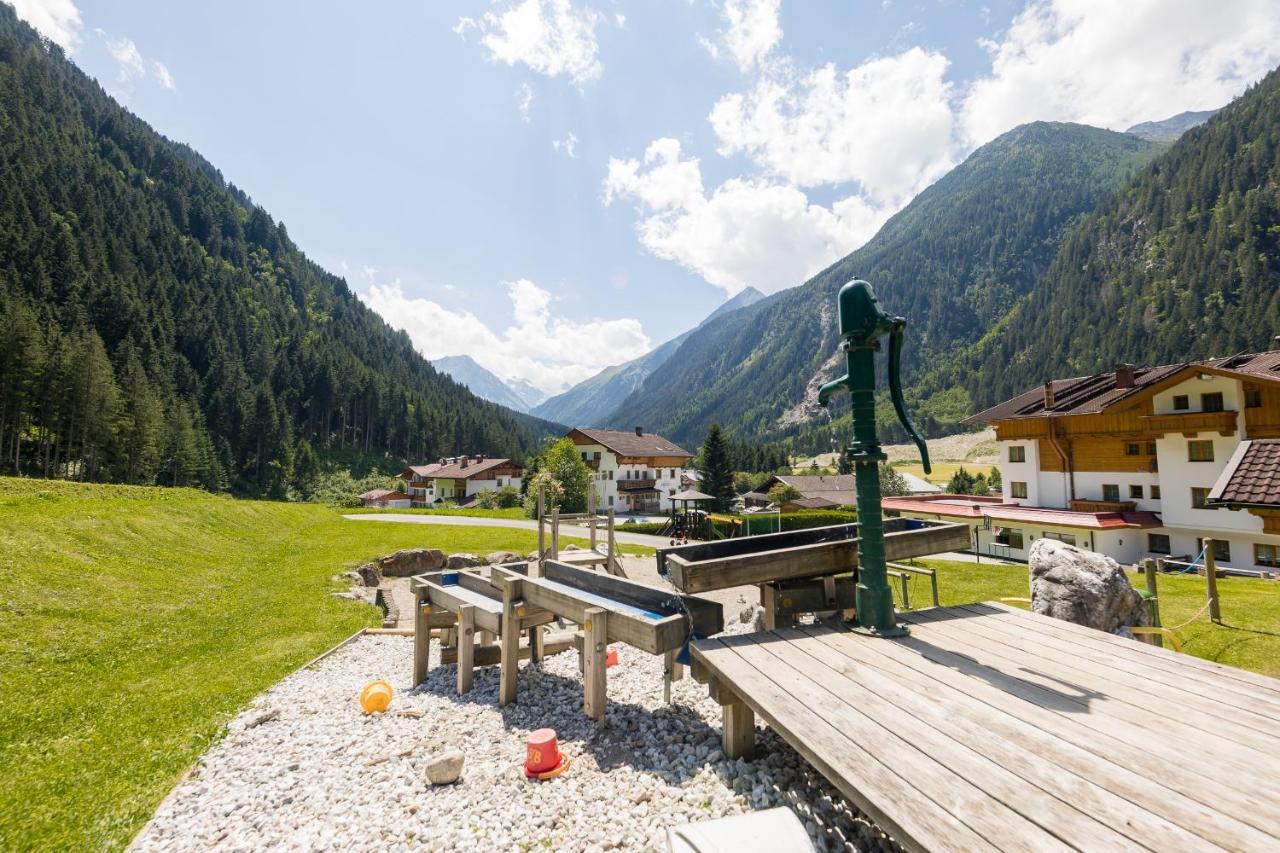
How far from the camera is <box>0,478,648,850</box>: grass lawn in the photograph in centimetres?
516

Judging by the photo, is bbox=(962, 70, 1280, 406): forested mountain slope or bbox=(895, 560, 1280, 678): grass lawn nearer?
bbox=(895, 560, 1280, 678): grass lawn

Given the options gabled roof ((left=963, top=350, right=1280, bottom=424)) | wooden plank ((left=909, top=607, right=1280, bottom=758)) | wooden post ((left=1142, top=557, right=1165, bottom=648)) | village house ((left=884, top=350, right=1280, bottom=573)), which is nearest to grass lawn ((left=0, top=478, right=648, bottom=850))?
wooden plank ((left=909, top=607, right=1280, bottom=758))

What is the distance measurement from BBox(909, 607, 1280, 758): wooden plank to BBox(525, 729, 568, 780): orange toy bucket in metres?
3.94

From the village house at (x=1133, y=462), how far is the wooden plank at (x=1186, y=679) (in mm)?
23449

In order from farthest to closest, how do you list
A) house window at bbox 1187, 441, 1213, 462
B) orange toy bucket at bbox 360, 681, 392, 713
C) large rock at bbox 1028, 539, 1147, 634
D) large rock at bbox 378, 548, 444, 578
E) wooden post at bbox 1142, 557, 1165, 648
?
house window at bbox 1187, 441, 1213, 462 → large rock at bbox 378, 548, 444, 578 → wooden post at bbox 1142, 557, 1165, 648 → large rock at bbox 1028, 539, 1147, 634 → orange toy bucket at bbox 360, 681, 392, 713

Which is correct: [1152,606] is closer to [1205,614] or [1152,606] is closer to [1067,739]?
[1205,614]

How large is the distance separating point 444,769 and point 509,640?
1.97 meters

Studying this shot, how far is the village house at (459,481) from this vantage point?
82500mm

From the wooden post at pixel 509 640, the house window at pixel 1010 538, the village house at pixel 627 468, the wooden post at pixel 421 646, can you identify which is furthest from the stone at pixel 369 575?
the village house at pixel 627 468

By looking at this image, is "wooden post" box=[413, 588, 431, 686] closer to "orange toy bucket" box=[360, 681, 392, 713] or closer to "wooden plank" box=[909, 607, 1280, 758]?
"orange toy bucket" box=[360, 681, 392, 713]

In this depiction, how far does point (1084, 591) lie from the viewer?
745cm

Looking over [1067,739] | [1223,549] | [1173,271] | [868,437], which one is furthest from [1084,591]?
[1173,271]

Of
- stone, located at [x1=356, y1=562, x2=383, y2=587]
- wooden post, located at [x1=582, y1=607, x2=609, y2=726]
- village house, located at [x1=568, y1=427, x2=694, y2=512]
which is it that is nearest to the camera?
wooden post, located at [x1=582, y1=607, x2=609, y2=726]

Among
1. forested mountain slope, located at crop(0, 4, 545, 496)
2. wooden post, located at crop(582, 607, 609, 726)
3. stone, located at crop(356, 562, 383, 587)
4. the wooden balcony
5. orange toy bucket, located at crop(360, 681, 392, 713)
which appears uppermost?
forested mountain slope, located at crop(0, 4, 545, 496)
